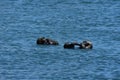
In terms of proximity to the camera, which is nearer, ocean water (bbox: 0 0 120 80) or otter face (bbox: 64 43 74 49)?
ocean water (bbox: 0 0 120 80)

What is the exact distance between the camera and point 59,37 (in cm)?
7225

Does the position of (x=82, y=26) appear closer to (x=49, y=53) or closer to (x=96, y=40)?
(x=96, y=40)

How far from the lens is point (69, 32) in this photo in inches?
2980

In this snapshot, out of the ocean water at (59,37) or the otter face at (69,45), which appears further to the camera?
the otter face at (69,45)

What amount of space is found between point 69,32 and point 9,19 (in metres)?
11.1

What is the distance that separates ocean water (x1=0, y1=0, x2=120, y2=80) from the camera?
57031 millimetres

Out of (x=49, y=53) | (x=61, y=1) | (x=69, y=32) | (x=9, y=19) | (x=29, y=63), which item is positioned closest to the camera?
(x=29, y=63)

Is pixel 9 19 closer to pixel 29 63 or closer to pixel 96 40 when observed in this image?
pixel 96 40

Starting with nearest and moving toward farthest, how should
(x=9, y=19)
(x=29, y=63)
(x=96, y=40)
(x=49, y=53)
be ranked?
1. (x=29, y=63)
2. (x=49, y=53)
3. (x=96, y=40)
4. (x=9, y=19)

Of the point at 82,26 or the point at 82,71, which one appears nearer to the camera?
the point at 82,71

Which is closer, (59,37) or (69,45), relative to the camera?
(69,45)

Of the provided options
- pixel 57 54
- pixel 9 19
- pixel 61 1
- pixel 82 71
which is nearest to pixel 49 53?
pixel 57 54

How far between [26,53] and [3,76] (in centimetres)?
941

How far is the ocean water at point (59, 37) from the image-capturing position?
187 ft
